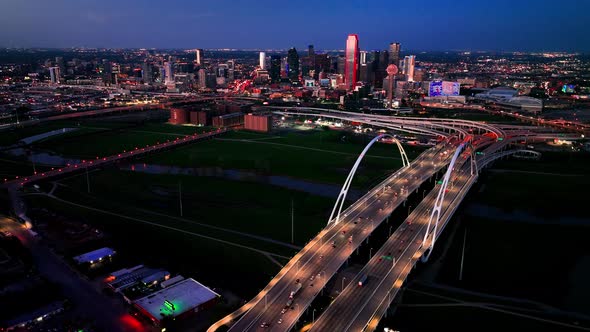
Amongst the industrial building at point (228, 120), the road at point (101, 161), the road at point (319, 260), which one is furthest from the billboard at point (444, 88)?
the road at point (319, 260)

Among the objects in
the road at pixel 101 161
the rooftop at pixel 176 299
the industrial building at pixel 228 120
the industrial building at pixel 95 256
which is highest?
the industrial building at pixel 228 120

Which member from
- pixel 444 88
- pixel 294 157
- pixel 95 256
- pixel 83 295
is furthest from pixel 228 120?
pixel 444 88

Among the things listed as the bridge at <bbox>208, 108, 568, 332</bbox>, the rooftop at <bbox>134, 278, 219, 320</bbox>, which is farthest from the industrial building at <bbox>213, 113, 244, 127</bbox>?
the rooftop at <bbox>134, 278, 219, 320</bbox>

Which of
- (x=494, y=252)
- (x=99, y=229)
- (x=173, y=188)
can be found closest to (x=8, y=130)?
(x=173, y=188)

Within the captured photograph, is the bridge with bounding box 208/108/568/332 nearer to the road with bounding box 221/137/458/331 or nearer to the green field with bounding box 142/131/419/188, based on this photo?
the road with bounding box 221/137/458/331

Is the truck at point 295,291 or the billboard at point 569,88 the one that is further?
the billboard at point 569,88

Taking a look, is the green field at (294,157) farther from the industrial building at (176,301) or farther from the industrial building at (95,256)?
the industrial building at (176,301)
